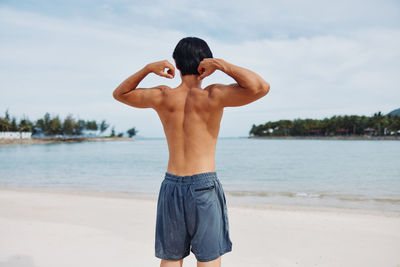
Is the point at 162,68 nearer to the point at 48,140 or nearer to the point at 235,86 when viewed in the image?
the point at 235,86

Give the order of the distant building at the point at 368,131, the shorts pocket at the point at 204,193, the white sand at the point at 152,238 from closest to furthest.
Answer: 1. the shorts pocket at the point at 204,193
2. the white sand at the point at 152,238
3. the distant building at the point at 368,131

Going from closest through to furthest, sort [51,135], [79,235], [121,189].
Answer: [79,235]
[121,189]
[51,135]

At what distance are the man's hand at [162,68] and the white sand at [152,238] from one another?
268 cm

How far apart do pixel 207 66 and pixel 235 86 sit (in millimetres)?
199

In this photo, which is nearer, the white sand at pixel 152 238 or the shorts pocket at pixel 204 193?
the shorts pocket at pixel 204 193

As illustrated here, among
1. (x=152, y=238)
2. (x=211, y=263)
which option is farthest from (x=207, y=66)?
(x=152, y=238)

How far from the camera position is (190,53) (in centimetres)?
189

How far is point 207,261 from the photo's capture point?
181 centimetres

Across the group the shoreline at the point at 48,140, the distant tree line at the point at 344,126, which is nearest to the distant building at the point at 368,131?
the distant tree line at the point at 344,126

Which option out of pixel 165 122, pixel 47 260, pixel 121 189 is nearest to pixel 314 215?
pixel 47 260

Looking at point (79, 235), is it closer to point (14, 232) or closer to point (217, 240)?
point (14, 232)

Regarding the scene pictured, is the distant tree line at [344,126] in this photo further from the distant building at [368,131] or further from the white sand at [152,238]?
the white sand at [152,238]

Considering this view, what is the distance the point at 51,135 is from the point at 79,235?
341ft

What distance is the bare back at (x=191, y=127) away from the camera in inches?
73.6
